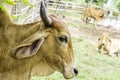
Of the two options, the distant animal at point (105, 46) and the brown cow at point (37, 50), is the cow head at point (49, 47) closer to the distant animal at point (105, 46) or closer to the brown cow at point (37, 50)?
the brown cow at point (37, 50)

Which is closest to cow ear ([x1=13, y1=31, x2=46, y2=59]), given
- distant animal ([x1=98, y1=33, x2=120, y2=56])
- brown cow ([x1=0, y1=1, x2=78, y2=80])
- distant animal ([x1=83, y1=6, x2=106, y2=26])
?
brown cow ([x1=0, y1=1, x2=78, y2=80])

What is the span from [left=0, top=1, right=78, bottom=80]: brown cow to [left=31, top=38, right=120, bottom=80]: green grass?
313 cm

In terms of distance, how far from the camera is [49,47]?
12.0ft

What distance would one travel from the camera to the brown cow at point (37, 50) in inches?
143

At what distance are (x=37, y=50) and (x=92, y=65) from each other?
19.9ft

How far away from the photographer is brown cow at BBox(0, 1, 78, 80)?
363cm

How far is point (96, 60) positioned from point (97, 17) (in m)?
8.55

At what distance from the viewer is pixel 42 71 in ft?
12.5

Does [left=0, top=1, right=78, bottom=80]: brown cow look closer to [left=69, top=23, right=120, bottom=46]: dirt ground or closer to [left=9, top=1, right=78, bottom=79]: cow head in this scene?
[left=9, top=1, right=78, bottom=79]: cow head

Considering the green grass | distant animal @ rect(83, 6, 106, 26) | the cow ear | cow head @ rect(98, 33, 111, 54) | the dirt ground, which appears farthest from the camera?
distant animal @ rect(83, 6, 106, 26)

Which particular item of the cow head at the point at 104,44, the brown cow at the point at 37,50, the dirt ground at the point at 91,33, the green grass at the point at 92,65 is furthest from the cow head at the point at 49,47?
the dirt ground at the point at 91,33

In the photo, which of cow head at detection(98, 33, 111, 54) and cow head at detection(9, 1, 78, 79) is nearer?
cow head at detection(9, 1, 78, 79)

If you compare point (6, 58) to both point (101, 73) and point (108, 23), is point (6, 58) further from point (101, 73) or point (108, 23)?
point (108, 23)

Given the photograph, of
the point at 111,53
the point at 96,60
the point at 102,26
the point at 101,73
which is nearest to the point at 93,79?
the point at 101,73
